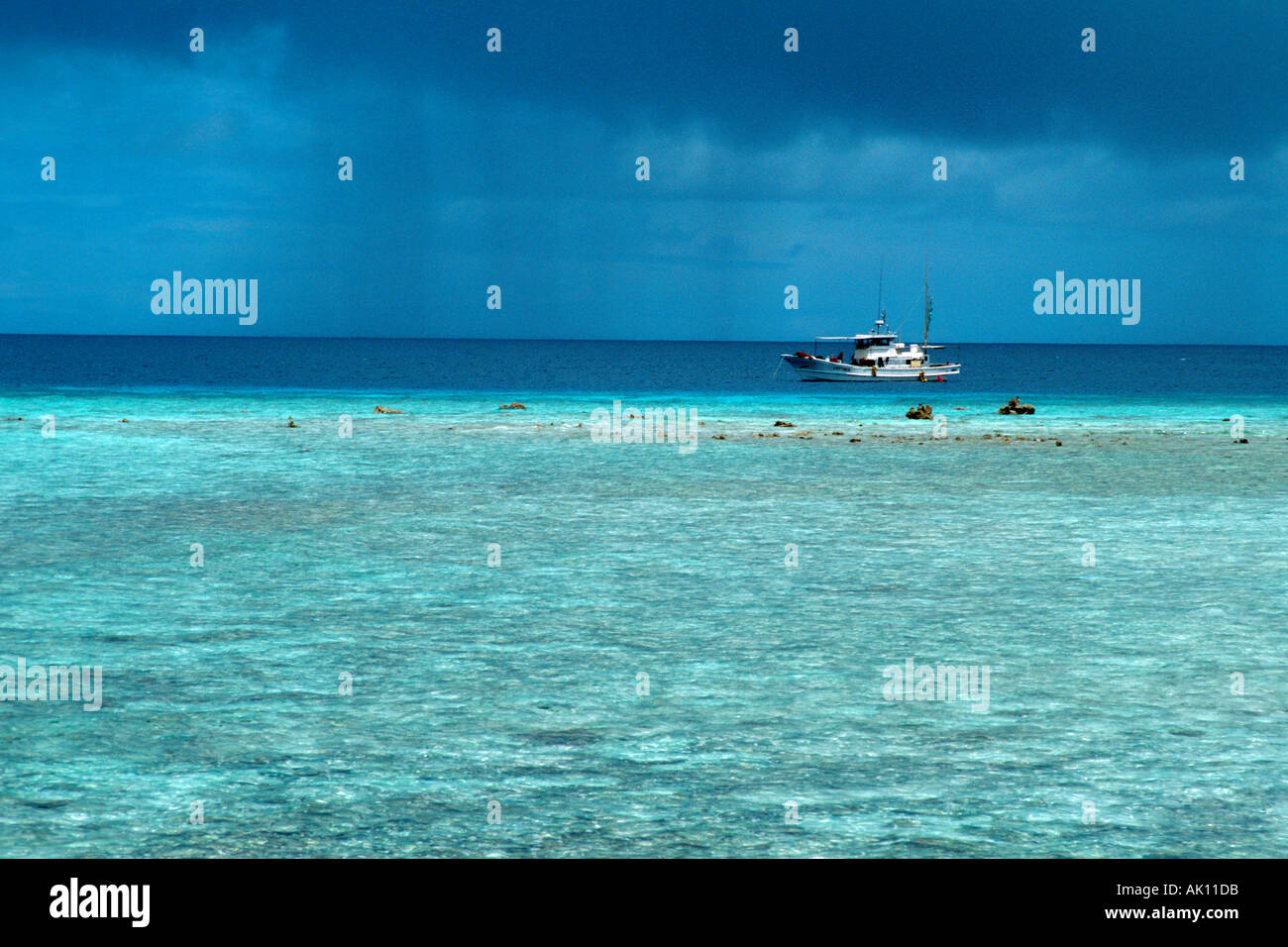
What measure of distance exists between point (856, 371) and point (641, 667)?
88.3 metres

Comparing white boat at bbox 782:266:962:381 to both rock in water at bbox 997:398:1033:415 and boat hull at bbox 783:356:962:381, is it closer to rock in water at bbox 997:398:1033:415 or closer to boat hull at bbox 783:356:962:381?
boat hull at bbox 783:356:962:381

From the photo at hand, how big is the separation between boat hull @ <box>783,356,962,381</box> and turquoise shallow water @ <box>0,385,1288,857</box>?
242ft

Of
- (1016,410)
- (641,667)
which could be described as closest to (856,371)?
(1016,410)

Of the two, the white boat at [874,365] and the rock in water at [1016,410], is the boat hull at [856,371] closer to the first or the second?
the white boat at [874,365]

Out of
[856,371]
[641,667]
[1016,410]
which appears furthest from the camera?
[856,371]

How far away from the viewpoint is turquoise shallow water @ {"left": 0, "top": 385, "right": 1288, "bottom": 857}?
6.48m

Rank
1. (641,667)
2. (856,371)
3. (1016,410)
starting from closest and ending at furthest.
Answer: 1. (641,667)
2. (1016,410)
3. (856,371)

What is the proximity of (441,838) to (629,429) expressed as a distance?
3671cm

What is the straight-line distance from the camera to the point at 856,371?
96.2 m

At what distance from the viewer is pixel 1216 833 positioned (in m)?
6.34

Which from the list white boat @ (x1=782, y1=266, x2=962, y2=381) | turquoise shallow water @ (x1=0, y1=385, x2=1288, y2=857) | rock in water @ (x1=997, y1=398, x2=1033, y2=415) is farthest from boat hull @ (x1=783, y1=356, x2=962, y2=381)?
turquoise shallow water @ (x1=0, y1=385, x2=1288, y2=857)

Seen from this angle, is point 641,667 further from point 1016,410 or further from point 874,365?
point 874,365
